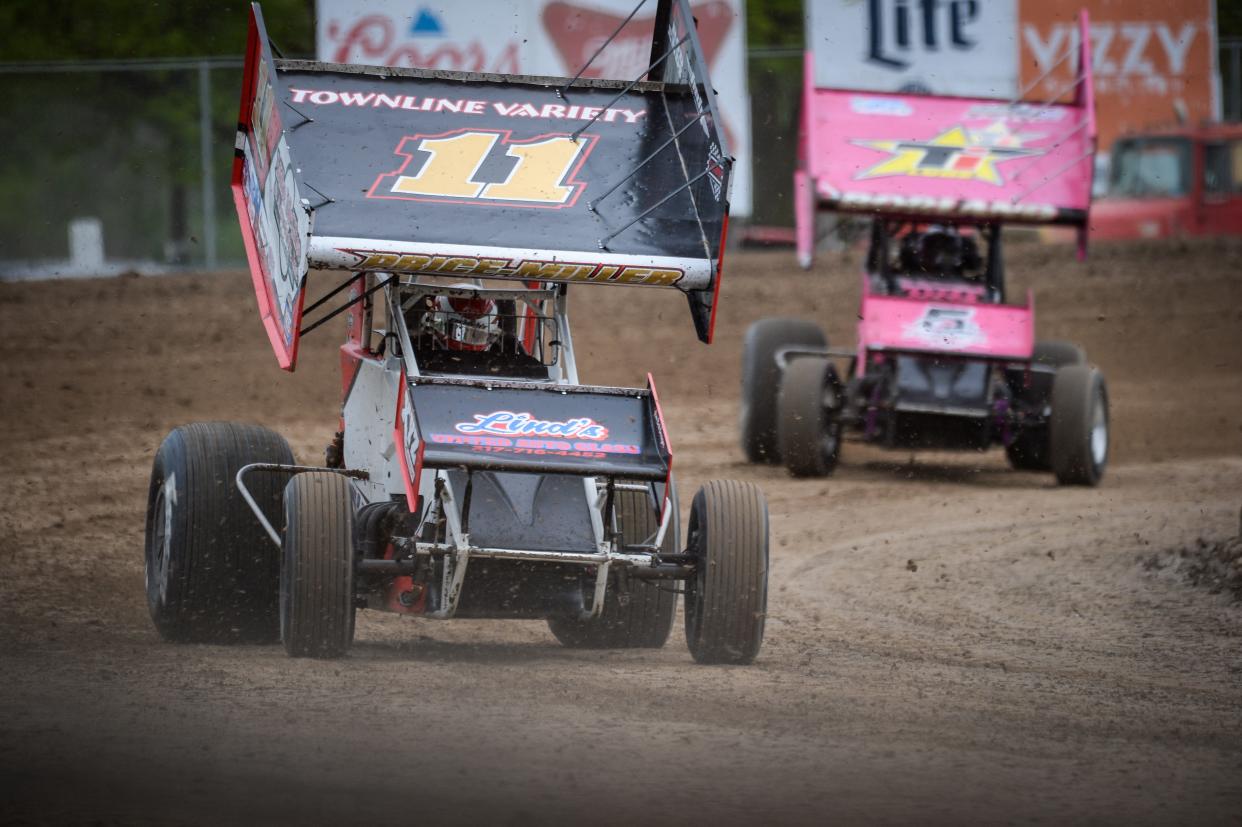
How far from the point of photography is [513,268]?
7.49 m

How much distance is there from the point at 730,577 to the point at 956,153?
23.8 feet

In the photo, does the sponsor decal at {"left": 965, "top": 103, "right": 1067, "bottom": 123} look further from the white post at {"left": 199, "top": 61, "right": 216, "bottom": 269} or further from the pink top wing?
the white post at {"left": 199, "top": 61, "right": 216, "bottom": 269}

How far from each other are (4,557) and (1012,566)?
545 centimetres

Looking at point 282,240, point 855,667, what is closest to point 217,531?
point 282,240

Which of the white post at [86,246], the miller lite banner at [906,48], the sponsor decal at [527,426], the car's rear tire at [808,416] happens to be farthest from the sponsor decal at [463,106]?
the miller lite banner at [906,48]

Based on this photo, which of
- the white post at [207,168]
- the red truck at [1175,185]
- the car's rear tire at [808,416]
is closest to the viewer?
the car's rear tire at [808,416]

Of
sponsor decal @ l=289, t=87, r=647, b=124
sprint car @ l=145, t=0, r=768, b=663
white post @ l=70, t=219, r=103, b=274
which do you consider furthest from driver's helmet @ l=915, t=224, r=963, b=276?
white post @ l=70, t=219, r=103, b=274

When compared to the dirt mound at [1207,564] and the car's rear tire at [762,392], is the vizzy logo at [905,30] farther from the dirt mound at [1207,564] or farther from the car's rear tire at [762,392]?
the dirt mound at [1207,564]

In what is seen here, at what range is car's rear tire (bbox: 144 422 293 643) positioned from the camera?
8039 mm

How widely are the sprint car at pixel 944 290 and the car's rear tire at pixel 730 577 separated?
6110 millimetres

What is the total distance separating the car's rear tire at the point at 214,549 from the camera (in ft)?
26.4

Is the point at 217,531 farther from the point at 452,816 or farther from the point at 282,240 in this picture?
the point at 452,816

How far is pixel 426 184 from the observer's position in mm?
7742

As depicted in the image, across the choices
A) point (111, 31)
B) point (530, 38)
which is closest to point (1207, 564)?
point (530, 38)
